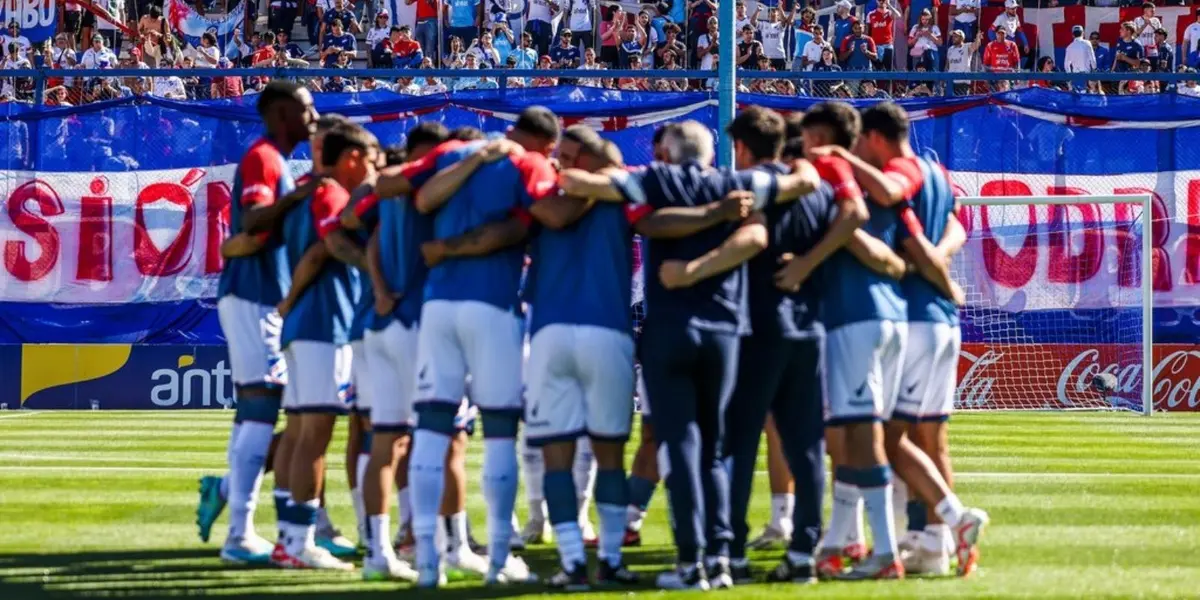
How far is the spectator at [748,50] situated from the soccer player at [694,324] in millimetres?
17840

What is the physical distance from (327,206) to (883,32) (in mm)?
19614

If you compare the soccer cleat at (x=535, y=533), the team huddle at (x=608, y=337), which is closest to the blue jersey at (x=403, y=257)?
the team huddle at (x=608, y=337)

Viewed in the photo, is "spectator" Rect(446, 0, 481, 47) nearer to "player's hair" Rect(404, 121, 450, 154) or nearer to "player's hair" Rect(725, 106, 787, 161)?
"player's hair" Rect(404, 121, 450, 154)

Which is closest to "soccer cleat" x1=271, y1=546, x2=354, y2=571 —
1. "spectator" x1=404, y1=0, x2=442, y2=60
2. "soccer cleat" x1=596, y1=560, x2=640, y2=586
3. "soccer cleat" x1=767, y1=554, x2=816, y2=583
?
"soccer cleat" x1=596, y1=560, x2=640, y2=586

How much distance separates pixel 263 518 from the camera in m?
11.4

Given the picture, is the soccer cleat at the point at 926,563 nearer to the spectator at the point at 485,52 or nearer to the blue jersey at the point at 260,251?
the blue jersey at the point at 260,251

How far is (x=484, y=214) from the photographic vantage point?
8.39m

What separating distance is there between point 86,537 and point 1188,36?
71.8ft

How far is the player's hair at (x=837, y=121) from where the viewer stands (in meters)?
9.05

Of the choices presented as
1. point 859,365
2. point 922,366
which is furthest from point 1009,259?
point 859,365

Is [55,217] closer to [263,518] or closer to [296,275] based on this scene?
[263,518]

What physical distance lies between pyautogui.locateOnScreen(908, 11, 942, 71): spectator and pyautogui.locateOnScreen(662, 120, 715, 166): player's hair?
1957cm

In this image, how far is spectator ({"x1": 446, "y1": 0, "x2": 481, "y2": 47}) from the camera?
1099 inches

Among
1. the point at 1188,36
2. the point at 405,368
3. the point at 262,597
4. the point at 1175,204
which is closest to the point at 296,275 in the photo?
the point at 405,368
